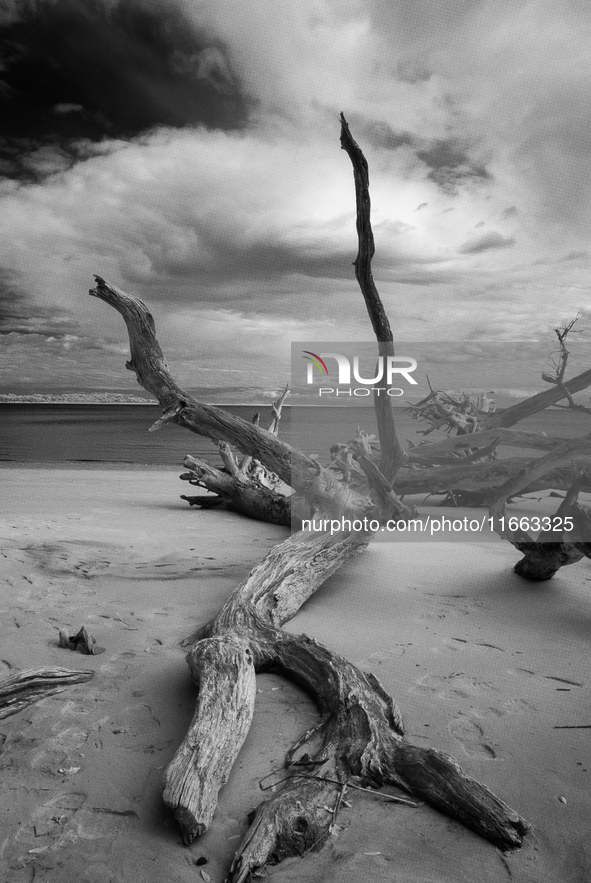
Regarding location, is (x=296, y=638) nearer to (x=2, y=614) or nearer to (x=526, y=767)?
(x=526, y=767)

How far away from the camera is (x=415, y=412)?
→ 31.3 ft

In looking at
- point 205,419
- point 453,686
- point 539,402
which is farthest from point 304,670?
point 539,402

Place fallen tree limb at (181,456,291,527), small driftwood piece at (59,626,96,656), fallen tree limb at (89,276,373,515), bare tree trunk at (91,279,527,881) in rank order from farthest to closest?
fallen tree limb at (181,456,291,527), fallen tree limb at (89,276,373,515), small driftwood piece at (59,626,96,656), bare tree trunk at (91,279,527,881)

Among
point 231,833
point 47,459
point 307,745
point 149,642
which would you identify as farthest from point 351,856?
point 47,459

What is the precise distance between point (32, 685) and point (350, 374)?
11.8ft

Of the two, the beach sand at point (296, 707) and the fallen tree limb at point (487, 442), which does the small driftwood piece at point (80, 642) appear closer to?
the beach sand at point (296, 707)

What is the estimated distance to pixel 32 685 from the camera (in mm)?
2314

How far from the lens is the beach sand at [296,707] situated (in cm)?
164

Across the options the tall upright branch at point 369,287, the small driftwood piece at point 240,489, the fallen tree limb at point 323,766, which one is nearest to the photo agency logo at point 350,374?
the tall upright branch at point 369,287

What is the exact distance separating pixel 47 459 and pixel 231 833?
17299mm

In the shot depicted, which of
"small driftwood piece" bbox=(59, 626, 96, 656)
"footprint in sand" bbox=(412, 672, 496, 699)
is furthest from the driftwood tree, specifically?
"small driftwood piece" bbox=(59, 626, 96, 656)

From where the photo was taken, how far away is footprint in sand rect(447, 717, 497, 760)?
218cm

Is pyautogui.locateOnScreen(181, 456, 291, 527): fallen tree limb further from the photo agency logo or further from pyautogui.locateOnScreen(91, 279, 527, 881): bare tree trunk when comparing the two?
pyautogui.locateOnScreen(91, 279, 527, 881): bare tree trunk

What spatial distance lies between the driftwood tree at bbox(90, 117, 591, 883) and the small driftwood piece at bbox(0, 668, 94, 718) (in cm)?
51
